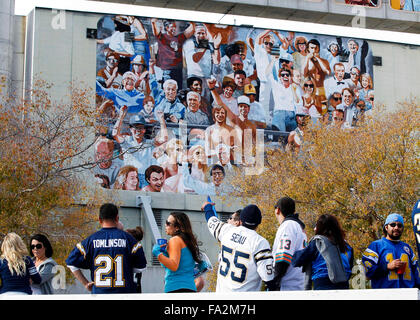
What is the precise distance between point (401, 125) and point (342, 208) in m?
4.29

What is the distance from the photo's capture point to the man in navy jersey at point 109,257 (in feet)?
28.8

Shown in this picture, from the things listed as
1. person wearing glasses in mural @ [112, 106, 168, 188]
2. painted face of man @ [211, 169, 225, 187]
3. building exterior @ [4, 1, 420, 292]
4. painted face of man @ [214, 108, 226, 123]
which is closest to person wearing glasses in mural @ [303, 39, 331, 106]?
painted face of man @ [214, 108, 226, 123]

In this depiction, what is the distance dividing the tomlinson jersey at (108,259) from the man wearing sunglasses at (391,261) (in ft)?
9.86

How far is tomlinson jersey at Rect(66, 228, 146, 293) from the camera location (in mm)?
8781

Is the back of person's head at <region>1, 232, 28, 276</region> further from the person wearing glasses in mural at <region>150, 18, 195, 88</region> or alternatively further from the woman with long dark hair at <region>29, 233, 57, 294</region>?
the person wearing glasses in mural at <region>150, 18, 195, 88</region>

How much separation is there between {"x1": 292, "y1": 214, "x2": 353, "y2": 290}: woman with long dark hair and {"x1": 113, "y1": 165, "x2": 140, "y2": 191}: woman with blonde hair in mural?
37438mm

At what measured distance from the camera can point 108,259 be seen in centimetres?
878

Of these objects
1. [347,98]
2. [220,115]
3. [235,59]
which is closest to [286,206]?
[220,115]

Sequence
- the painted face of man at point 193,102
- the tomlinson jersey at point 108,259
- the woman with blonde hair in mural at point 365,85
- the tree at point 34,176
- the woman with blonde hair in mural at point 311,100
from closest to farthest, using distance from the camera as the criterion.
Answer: the tomlinson jersey at point 108,259, the tree at point 34,176, the painted face of man at point 193,102, the woman with blonde hair in mural at point 311,100, the woman with blonde hair in mural at point 365,85

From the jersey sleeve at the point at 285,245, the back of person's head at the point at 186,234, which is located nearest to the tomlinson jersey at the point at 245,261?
the jersey sleeve at the point at 285,245

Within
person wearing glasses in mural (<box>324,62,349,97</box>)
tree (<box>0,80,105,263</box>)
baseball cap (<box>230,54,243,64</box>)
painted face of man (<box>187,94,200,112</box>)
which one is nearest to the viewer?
tree (<box>0,80,105,263</box>)

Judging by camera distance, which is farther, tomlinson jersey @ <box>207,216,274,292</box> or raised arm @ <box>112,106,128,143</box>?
raised arm @ <box>112,106,128,143</box>

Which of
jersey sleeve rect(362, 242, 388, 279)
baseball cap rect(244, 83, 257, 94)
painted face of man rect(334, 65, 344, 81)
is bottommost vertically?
jersey sleeve rect(362, 242, 388, 279)

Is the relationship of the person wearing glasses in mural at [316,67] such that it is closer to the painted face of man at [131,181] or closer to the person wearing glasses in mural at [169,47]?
the person wearing glasses in mural at [169,47]
